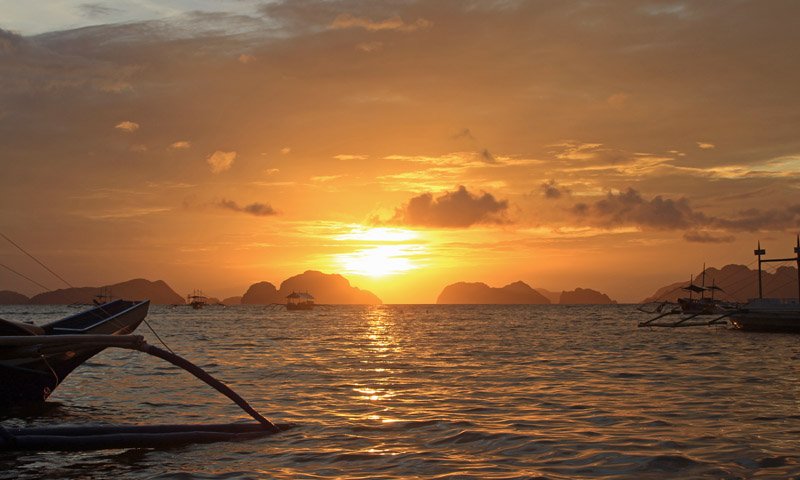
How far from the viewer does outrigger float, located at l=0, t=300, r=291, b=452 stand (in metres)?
15.5

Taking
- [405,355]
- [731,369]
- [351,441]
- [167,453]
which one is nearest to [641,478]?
[351,441]

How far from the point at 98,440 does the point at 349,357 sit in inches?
1193

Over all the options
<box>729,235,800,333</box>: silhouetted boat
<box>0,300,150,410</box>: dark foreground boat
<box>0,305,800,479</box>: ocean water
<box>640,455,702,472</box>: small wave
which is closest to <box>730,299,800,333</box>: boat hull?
<box>729,235,800,333</box>: silhouetted boat

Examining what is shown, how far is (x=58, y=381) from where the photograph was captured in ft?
77.1

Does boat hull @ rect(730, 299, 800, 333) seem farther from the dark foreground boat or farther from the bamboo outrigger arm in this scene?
the bamboo outrigger arm

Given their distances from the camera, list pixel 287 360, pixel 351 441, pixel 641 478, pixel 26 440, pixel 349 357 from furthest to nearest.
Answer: pixel 349 357, pixel 287 360, pixel 351 441, pixel 26 440, pixel 641 478

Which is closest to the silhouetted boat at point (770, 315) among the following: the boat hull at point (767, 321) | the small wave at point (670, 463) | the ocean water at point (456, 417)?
the boat hull at point (767, 321)

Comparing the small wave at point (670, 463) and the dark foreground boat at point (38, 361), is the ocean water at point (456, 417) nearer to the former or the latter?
the small wave at point (670, 463)

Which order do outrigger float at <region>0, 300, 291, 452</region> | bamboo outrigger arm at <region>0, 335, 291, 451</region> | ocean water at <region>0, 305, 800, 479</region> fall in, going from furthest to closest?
outrigger float at <region>0, 300, 291, 452</region> < bamboo outrigger arm at <region>0, 335, 291, 451</region> < ocean water at <region>0, 305, 800, 479</region>

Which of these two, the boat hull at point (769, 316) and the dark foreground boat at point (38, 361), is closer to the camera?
the dark foreground boat at point (38, 361)

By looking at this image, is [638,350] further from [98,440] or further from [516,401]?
[98,440]

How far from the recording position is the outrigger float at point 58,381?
15.5 meters

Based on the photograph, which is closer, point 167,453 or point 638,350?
point 167,453

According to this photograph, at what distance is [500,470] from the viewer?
13.9 m
